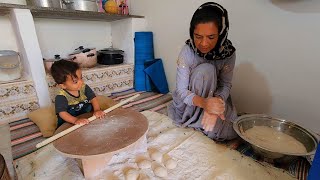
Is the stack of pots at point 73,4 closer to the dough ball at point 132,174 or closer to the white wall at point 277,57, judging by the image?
the white wall at point 277,57

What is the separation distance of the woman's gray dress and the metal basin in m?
0.08

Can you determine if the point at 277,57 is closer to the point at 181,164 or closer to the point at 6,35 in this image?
the point at 181,164

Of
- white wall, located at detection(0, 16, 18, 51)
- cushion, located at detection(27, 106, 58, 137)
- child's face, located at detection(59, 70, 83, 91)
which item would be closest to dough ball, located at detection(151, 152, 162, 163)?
child's face, located at detection(59, 70, 83, 91)

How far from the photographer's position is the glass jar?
1.40 m

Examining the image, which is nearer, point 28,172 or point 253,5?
point 28,172

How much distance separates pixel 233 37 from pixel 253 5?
24 cm

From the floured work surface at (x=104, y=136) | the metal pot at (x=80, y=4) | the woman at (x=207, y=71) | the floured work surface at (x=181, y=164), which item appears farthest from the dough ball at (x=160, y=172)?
the metal pot at (x=80, y=4)

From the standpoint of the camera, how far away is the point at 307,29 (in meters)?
1.14

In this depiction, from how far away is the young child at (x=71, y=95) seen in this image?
101cm

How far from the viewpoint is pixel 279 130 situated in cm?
110

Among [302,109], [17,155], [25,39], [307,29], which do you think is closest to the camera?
[17,155]

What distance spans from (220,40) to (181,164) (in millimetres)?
676

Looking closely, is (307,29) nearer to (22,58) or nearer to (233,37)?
(233,37)

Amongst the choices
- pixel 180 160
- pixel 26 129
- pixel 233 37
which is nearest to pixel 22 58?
pixel 26 129
